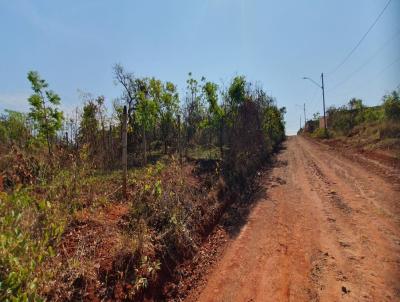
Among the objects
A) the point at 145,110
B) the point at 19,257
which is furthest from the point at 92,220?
the point at 145,110

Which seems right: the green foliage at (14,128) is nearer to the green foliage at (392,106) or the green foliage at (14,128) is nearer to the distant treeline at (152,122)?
the distant treeline at (152,122)

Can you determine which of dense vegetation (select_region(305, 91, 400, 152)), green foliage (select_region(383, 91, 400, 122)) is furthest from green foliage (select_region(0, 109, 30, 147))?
green foliage (select_region(383, 91, 400, 122))

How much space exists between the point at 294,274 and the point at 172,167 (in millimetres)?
4996

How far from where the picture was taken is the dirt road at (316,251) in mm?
4004

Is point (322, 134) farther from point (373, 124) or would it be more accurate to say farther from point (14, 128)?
point (14, 128)

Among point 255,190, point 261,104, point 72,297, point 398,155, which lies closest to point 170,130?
point 261,104

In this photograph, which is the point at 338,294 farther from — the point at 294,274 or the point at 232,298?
the point at 232,298

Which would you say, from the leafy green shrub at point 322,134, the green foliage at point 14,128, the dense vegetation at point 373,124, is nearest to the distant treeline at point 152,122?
the green foliage at point 14,128

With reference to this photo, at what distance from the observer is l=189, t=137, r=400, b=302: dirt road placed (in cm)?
400

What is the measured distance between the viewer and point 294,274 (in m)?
4.41

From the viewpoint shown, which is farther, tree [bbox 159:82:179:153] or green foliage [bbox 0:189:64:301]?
tree [bbox 159:82:179:153]

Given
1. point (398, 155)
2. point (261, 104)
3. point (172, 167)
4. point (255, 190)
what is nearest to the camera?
point (172, 167)

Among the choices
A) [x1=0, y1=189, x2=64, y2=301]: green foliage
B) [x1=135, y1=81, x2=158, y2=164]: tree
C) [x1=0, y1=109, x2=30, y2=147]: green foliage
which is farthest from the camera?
[x1=135, y1=81, x2=158, y2=164]: tree

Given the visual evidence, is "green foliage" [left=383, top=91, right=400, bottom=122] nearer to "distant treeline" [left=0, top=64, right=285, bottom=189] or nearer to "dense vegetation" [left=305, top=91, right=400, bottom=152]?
"dense vegetation" [left=305, top=91, right=400, bottom=152]
